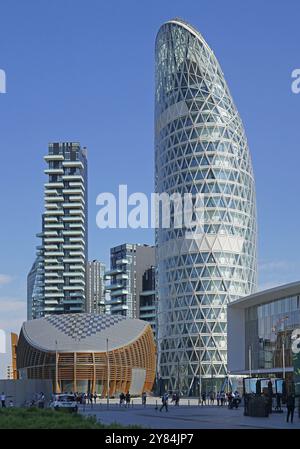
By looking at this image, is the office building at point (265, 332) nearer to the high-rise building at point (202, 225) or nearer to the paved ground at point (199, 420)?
the paved ground at point (199, 420)

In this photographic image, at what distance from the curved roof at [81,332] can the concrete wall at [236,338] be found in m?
33.8

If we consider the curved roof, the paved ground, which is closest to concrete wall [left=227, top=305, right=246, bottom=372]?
the curved roof

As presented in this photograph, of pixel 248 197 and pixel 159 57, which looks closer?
pixel 248 197

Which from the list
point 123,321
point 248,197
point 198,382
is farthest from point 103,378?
point 248,197

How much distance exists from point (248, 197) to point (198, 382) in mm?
37826

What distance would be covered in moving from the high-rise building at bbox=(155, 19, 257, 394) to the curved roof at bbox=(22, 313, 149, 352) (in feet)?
50.0

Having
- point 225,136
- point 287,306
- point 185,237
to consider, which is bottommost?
point 287,306

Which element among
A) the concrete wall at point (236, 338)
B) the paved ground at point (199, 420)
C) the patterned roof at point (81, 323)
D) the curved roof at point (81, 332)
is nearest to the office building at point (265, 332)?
the concrete wall at point (236, 338)

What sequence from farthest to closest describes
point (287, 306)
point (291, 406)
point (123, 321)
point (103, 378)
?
point (123, 321) < point (103, 378) < point (287, 306) < point (291, 406)

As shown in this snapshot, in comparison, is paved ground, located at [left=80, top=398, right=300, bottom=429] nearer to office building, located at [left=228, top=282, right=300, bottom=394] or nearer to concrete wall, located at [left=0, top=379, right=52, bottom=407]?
concrete wall, located at [left=0, top=379, right=52, bottom=407]

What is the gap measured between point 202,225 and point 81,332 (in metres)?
34.6
